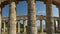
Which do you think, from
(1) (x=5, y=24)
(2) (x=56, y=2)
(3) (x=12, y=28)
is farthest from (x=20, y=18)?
(3) (x=12, y=28)

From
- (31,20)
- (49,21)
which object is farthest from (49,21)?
(31,20)

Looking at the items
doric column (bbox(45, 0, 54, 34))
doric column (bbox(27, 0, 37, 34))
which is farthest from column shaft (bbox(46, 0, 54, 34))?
doric column (bbox(27, 0, 37, 34))

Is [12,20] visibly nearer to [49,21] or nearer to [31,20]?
[31,20]

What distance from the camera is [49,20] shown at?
91.3ft

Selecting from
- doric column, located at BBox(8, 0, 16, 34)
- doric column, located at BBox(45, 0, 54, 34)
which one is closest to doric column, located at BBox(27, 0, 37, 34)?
doric column, located at BBox(8, 0, 16, 34)

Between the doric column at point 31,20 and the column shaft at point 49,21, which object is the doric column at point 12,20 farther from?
the column shaft at point 49,21

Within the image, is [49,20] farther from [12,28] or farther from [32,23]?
[12,28]

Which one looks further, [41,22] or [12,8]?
[41,22]

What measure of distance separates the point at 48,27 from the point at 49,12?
2.64 metres

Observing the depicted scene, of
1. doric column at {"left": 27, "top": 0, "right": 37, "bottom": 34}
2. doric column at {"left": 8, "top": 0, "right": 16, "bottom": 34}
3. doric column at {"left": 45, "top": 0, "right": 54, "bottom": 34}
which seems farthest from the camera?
doric column at {"left": 45, "top": 0, "right": 54, "bottom": 34}

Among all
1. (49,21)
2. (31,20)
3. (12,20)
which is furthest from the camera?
(49,21)

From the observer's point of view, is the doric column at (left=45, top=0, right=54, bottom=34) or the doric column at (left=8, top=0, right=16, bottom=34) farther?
the doric column at (left=45, top=0, right=54, bottom=34)

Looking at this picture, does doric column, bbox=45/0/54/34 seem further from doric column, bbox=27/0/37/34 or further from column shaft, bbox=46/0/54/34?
doric column, bbox=27/0/37/34

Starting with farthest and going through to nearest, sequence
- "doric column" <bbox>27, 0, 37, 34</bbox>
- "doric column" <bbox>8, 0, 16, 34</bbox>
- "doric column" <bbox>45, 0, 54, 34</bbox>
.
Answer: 1. "doric column" <bbox>45, 0, 54, 34</bbox>
2. "doric column" <bbox>8, 0, 16, 34</bbox>
3. "doric column" <bbox>27, 0, 37, 34</bbox>
